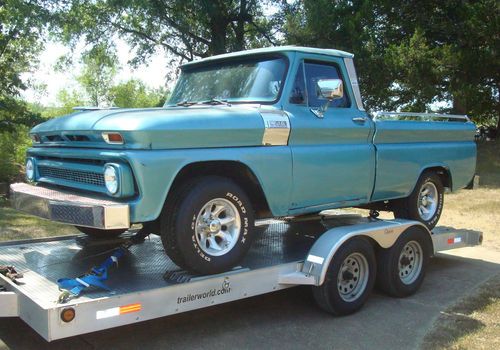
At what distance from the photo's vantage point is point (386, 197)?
5770mm

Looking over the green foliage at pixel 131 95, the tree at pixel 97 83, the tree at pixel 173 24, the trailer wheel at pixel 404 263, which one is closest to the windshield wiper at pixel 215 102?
the trailer wheel at pixel 404 263

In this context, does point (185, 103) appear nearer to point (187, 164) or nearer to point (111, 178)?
point (187, 164)

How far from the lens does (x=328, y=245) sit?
468 cm

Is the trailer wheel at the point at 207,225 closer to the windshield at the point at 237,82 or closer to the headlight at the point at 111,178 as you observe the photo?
the headlight at the point at 111,178

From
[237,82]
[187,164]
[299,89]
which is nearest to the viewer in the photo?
[187,164]

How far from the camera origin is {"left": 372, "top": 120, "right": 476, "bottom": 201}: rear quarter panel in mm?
5598

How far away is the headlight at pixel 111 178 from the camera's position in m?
3.71

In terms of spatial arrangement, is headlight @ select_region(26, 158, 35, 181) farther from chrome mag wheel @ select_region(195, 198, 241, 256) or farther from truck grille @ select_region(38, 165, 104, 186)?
chrome mag wheel @ select_region(195, 198, 241, 256)

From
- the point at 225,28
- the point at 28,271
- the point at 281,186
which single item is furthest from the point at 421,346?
the point at 225,28

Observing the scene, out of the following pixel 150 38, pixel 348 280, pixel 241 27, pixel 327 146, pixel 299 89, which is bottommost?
pixel 348 280

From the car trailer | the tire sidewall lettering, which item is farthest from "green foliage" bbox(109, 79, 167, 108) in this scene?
the tire sidewall lettering

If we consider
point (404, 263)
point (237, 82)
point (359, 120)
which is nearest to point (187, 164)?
point (237, 82)

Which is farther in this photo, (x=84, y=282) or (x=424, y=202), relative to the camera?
(x=424, y=202)

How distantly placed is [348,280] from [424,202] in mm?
2013
